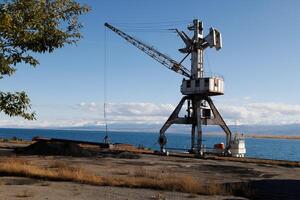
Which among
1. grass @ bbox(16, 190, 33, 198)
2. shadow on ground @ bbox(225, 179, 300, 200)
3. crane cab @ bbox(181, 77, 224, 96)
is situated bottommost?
shadow on ground @ bbox(225, 179, 300, 200)

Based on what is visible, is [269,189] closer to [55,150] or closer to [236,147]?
[55,150]

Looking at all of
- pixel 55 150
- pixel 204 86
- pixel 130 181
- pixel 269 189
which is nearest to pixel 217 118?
pixel 204 86

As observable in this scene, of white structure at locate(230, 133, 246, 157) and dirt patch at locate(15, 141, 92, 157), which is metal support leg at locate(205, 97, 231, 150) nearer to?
white structure at locate(230, 133, 246, 157)

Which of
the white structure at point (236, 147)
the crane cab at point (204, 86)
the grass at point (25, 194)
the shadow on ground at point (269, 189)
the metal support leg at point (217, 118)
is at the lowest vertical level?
the shadow on ground at point (269, 189)

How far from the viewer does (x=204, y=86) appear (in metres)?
56.3

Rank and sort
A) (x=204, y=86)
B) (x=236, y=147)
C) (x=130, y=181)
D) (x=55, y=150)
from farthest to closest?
(x=236, y=147), (x=204, y=86), (x=55, y=150), (x=130, y=181)

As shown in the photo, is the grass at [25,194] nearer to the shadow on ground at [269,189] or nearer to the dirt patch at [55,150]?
the shadow on ground at [269,189]

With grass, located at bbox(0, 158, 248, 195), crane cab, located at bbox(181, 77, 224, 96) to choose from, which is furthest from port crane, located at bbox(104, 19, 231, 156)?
grass, located at bbox(0, 158, 248, 195)

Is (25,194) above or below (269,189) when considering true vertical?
above

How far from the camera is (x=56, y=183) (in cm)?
2470

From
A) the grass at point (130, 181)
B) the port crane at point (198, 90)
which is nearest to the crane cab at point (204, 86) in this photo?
the port crane at point (198, 90)

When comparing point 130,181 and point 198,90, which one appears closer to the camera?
point 130,181

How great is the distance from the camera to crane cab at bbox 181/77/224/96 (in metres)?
56.1

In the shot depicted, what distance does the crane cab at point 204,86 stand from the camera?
56.1 metres
